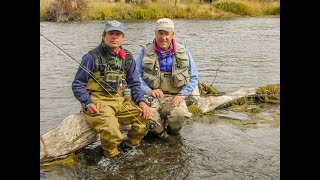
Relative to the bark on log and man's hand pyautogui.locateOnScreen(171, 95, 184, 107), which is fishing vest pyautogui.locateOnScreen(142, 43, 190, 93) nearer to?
man's hand pyautogui.locateOnScreen(171, 95, 184, 107)

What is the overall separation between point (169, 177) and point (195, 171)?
39cm

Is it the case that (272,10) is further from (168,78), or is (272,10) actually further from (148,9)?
(168,78)

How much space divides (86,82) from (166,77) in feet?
4.81

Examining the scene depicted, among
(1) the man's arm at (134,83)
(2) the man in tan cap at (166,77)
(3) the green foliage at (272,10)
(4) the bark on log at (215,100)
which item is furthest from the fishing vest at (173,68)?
(3) the green foliage at (272,10)

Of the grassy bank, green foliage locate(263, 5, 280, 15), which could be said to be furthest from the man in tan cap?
green foliage locate(263, 5, 280, 15)

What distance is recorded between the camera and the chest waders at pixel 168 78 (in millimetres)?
6359

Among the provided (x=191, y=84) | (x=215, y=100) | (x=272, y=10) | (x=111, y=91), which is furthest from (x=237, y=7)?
(x=111, y=91)

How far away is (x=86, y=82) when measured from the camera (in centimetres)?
554

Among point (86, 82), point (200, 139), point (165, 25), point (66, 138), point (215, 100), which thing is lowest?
point (200, 139)

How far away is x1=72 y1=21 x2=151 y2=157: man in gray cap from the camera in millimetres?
5465

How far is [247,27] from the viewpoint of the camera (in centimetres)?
2475

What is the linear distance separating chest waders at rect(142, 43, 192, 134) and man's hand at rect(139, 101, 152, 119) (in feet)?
1.58

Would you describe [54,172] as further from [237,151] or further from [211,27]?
[211,27]
